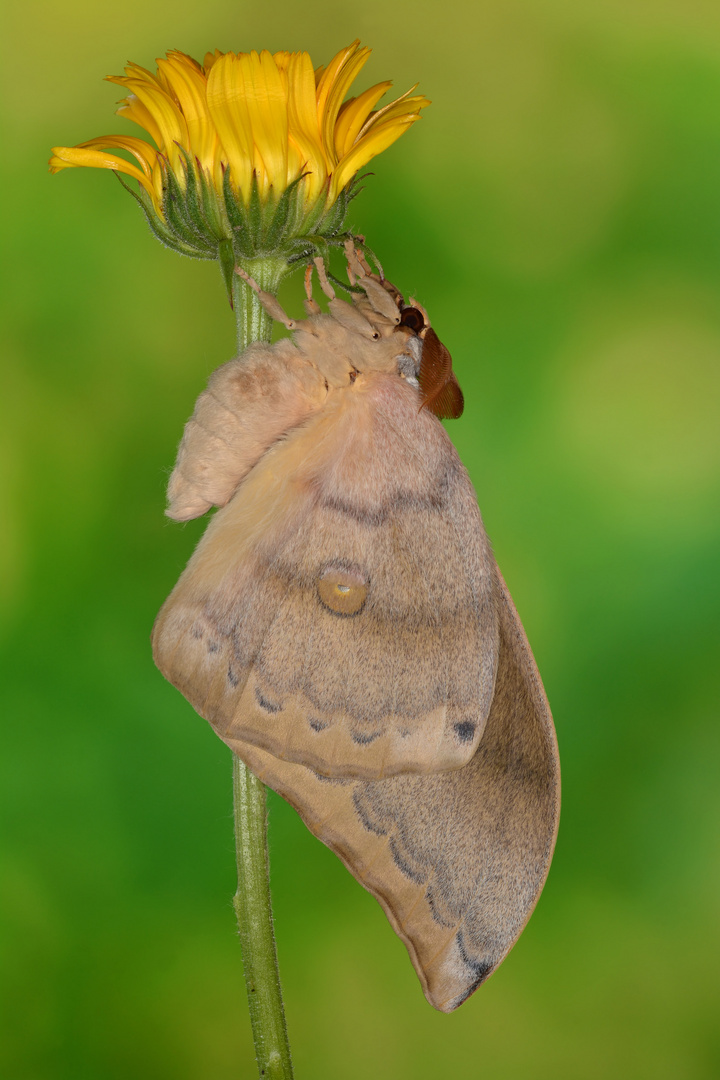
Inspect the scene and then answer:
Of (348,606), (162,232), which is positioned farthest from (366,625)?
(162,232)

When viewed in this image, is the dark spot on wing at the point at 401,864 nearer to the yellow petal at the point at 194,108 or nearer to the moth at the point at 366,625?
the moth at the point at 366,625

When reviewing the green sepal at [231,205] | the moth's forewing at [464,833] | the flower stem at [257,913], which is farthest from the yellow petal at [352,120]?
the flower stem at [257,913]

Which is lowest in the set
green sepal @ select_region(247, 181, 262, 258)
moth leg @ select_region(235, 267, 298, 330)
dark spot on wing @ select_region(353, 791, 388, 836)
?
dark spot on wing @ select_region(353, 791, 388, 836)

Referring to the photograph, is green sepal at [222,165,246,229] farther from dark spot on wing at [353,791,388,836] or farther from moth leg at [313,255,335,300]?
dark spot on wing at [353,791,388,836]

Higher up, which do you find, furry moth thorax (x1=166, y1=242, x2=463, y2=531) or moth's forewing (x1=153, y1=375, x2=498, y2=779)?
furry moth thorax (x1=166, y1=242, x2=463, y2=531)

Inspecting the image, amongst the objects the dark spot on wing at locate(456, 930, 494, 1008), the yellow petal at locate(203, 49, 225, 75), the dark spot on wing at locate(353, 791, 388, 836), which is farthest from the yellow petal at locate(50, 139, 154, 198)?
the dark spot on wing at locate(456, 930, 494, 1008)

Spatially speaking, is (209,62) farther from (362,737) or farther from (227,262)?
(362,737)

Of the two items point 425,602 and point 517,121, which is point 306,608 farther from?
point 517,121

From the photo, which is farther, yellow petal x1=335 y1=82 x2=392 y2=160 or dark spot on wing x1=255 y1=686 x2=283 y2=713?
yellow petal x1=335 y1=82 x2=392 y2=160

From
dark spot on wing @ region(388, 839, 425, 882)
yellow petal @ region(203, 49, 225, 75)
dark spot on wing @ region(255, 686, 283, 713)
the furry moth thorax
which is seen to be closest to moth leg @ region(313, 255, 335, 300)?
the furry moth thorax
